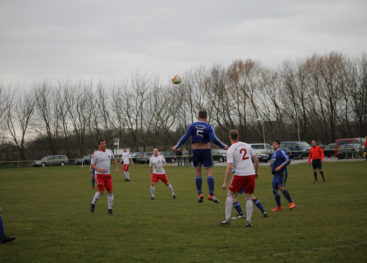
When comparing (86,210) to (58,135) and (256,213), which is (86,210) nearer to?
(256,213)

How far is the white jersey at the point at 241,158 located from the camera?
8.53 meters

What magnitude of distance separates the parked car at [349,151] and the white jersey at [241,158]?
33.9 m

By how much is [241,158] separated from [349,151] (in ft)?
115

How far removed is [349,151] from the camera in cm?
3947

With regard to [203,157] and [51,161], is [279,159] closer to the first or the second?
[203,157]

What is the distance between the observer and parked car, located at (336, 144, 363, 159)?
39000 mm

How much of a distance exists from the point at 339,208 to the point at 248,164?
4130mm

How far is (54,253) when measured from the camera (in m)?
6.75

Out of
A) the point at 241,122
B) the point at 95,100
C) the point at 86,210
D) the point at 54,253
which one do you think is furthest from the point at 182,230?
the point at 95,100

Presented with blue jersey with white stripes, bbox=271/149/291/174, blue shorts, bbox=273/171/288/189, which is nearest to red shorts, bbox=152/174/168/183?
blue jersey with white stripes, bbox=271/149/291/174

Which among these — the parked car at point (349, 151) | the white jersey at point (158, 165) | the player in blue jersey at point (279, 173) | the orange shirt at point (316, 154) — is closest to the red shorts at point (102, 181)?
the white jersey at point (158, 165)

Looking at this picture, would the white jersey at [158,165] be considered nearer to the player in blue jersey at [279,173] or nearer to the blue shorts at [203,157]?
the player in blue jersey at [279,173]

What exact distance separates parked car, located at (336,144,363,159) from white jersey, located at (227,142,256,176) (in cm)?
3392

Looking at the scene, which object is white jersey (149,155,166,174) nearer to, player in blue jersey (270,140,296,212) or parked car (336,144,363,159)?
player in blue jersey (270,140,296,212)
